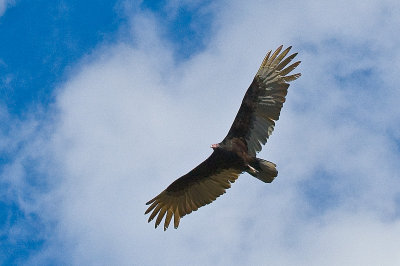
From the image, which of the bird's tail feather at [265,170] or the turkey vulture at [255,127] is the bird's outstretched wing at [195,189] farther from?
the bird's tail feather at [265,170]

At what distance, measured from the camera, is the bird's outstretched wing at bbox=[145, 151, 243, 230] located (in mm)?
19234

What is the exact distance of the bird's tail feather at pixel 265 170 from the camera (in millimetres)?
18047

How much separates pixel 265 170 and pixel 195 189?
7.85 feet

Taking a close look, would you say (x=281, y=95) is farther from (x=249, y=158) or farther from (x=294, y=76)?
(x=249, y=158)

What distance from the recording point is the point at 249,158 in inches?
724

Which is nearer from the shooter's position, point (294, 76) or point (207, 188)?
point (294, 76)

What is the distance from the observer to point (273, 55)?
60.1ft

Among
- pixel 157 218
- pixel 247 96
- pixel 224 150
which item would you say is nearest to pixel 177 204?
pixel 157 218

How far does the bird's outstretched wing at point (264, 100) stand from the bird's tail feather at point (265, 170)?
0.38m

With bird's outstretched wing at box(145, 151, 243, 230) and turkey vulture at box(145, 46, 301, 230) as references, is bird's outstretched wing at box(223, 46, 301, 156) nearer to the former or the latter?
turkey vulture at box(145, 46, 301, 230)

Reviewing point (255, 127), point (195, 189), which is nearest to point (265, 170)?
point (255, 127)

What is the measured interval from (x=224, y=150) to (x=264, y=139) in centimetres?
100

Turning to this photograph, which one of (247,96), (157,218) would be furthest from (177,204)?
(247,96)

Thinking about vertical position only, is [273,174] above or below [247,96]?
below
